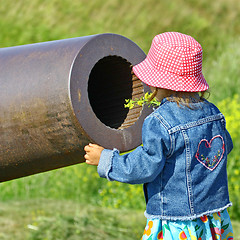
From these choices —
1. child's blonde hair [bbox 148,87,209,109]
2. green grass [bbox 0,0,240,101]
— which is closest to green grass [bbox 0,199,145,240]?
child's blonde hair [bbox 148,87,209,109]

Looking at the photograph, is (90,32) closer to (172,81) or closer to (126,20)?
(126,20)

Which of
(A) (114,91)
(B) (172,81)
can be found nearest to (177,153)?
(B) (172,81)

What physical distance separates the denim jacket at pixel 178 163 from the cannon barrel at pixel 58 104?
0.64ft

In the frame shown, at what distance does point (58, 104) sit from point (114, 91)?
55 centimetres

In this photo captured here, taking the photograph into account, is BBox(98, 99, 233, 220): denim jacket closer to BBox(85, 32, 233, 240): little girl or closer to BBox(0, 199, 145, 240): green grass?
BBox(85, 32, 233, 240): little girl

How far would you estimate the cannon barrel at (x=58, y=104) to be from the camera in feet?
8.70

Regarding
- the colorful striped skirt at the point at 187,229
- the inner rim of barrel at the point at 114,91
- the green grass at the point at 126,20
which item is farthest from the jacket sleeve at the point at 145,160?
the green grass at the point at 126,20

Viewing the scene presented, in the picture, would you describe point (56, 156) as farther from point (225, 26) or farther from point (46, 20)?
point (46, 20)

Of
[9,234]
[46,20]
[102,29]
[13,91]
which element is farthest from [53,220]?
[46,20]

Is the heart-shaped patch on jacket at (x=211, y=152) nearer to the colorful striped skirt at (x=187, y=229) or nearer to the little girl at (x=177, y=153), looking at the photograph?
the little girl at (x=177, y=153)

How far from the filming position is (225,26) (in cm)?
1025

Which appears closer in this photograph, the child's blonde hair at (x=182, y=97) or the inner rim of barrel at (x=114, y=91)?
the child's blonde hair at (x=182, y=97)

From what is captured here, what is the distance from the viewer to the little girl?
8.32ft

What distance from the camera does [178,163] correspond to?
2588 mm
